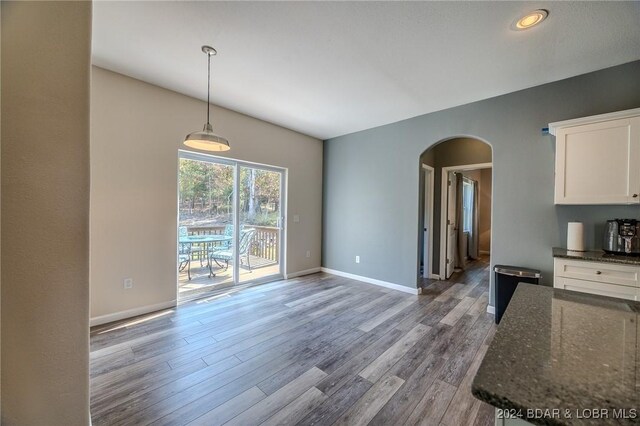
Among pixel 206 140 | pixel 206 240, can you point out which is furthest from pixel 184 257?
pixel 206 140

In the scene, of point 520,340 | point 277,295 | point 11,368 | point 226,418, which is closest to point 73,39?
point 11,368

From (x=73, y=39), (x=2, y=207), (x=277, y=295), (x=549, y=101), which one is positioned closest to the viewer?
(x=2, y=207)

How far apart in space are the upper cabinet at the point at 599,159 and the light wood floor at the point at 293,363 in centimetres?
171

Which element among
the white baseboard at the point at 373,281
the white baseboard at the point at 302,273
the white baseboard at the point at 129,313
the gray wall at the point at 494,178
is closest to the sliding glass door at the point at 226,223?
the white baseboard at the point at 302,273

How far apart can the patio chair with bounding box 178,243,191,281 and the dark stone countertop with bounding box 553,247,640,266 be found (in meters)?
4.42

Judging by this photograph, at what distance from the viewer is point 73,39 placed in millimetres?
1074

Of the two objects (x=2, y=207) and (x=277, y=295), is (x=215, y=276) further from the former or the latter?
(x=2, y=207)

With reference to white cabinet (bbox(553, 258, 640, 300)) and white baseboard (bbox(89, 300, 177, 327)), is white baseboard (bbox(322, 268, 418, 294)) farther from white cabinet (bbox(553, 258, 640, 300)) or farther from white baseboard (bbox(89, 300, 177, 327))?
white baseboard (bbox(89, 300, 177, 327))

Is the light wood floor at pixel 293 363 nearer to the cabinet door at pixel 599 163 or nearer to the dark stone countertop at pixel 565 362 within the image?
the dark stone countertop at pixel 565 362

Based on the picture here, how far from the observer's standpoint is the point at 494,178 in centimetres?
332

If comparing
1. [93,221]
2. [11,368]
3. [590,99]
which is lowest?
[11,368]

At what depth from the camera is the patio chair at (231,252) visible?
414 cm

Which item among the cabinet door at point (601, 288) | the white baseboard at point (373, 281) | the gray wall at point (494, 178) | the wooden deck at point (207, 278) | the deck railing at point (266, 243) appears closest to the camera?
the cabinet door at point (601, 288)

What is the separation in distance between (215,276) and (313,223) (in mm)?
2125
